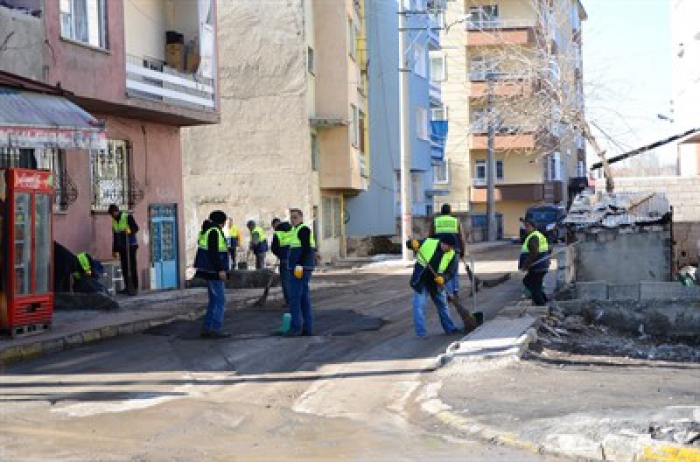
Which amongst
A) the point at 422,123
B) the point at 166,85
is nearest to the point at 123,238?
the point at 166,85

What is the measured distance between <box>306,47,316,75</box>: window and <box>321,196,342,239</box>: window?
4.58m

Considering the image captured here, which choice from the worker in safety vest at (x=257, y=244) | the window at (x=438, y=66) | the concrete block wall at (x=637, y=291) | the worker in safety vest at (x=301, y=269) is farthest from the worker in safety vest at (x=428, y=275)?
the window at (x=438, y=66)

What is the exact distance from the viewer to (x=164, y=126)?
24.0 metres

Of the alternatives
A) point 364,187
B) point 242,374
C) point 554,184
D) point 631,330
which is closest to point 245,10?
point 364,187

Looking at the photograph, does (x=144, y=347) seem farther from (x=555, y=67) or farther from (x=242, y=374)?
(x=555, y=67)

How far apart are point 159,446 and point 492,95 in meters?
37.8

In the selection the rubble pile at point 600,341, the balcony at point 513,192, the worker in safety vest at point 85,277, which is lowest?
the rubble pile at point 600,341

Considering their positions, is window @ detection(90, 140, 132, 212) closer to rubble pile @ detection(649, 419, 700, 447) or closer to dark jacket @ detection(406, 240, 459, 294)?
dark jacket @ detection(406, 240, 459, 294)

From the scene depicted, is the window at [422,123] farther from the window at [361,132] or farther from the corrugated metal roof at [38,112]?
the corrugated metal roof at [38,112]

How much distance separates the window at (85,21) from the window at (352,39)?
1733 centimetres

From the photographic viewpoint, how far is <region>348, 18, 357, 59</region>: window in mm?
36969

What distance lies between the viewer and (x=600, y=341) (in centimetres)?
1555

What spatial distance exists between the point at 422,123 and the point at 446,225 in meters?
29.9

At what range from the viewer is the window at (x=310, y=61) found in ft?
113
